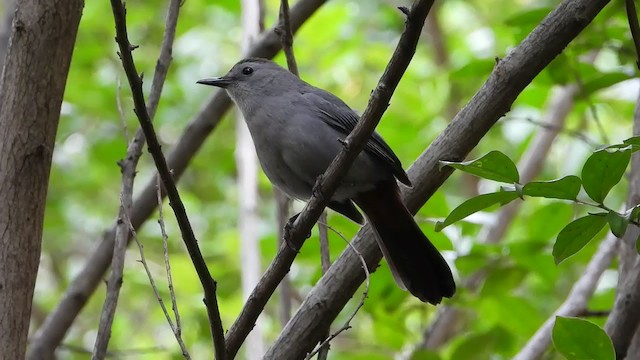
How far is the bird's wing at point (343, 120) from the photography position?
325 centimetres

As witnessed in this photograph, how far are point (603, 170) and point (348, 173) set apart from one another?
4.26 feet

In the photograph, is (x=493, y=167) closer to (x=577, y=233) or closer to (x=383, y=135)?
(x=577, y=233)

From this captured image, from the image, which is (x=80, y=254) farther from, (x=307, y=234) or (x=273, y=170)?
(x=307, y=234)

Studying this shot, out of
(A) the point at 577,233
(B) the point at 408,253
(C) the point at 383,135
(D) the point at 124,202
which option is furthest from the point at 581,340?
(C) the point at 383,135

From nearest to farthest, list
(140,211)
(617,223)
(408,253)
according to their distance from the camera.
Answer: (617,223), (408,253), (140,211)

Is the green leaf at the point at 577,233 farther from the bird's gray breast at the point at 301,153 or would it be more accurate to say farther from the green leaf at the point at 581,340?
the bird's gray breast at the point at 301,153

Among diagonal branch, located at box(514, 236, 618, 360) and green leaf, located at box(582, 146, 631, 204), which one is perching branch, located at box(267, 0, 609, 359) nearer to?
green leaf, located at box(582, 146, 631, 204)

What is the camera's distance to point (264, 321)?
5.50 meters

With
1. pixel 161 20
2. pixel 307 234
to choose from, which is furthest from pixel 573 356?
pixel 161 20

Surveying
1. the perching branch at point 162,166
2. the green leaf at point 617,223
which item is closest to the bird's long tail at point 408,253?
the perching branch at point 162,166

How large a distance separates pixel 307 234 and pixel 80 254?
5172mm

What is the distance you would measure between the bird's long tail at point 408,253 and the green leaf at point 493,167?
44.8 inches

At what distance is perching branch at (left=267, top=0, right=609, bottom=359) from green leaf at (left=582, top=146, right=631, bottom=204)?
56 cm

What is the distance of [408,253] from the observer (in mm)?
3297
